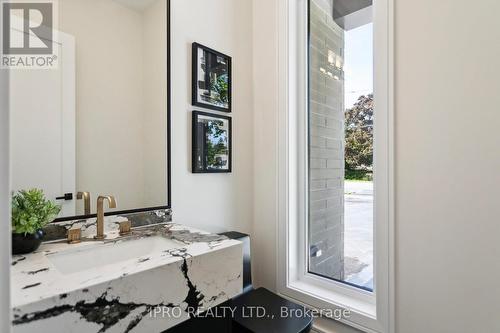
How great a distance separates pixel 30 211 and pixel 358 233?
1.58 metres

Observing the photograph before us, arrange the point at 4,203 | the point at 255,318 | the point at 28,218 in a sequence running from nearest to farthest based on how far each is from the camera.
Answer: the point at 4,203 → the point at 28,218 → the point at 255,318

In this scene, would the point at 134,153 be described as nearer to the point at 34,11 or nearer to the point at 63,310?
the point at 34,11

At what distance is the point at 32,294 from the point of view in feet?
2.04

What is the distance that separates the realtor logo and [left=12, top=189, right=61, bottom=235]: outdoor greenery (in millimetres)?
485

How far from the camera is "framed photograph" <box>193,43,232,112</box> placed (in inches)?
60.6

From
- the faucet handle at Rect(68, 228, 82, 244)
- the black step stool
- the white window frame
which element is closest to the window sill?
the white window frame

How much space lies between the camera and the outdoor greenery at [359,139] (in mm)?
1515

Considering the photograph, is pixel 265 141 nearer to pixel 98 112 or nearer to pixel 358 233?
pixel 358 233

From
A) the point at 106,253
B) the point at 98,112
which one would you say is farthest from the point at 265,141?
the point at 106,253

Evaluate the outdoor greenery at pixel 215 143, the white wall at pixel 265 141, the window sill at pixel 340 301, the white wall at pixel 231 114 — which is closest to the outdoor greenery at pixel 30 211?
the white wall at pixel 231 114

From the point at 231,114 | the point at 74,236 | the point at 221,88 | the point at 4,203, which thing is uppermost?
the point at 221,88

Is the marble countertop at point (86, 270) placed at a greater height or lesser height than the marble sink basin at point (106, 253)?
greater

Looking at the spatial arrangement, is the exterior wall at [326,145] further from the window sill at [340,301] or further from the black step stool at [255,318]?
the black step stool at [255,318]

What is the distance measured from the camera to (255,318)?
4.33 ft
